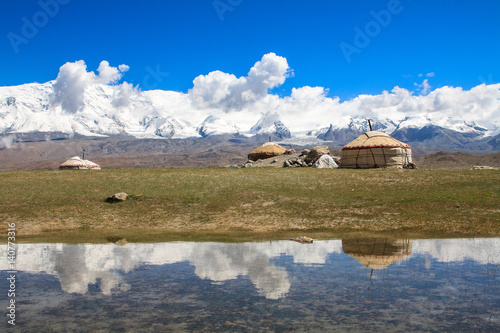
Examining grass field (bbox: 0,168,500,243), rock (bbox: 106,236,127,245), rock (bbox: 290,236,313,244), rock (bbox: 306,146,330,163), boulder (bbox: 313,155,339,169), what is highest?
rock (bbox: 306,146,330,163)

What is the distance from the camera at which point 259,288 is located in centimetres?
1206

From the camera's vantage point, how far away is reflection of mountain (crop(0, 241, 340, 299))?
12938mm

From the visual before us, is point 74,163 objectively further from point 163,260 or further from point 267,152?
point 163,260

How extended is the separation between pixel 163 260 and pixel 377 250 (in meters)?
8.76

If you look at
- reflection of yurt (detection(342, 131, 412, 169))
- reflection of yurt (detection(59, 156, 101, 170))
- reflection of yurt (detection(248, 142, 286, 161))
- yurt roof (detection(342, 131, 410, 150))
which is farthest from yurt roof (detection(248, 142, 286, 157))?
reflection of yurt (detection(59, 156, 101, 170))

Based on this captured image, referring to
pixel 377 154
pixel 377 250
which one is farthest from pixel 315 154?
pixel 377 250

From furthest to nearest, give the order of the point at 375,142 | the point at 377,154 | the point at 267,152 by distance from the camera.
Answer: the point at 267,152, the point at 375,142, the point at 377,154

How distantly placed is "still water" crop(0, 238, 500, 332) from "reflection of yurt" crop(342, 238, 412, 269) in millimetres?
72

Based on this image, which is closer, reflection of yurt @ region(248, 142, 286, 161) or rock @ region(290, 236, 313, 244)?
rock @ region(290, 236, 313, 244)

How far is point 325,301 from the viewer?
35.7 ft

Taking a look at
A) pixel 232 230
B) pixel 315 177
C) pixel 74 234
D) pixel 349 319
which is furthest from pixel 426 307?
pixel 315 177

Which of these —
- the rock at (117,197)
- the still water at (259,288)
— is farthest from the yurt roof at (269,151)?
the still water at (259,288)

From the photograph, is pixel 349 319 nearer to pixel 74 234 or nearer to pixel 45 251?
pixel 45 251

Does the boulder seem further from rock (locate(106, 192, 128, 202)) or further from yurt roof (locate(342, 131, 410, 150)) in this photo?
rock (locate(106, 192, 128, 202))
